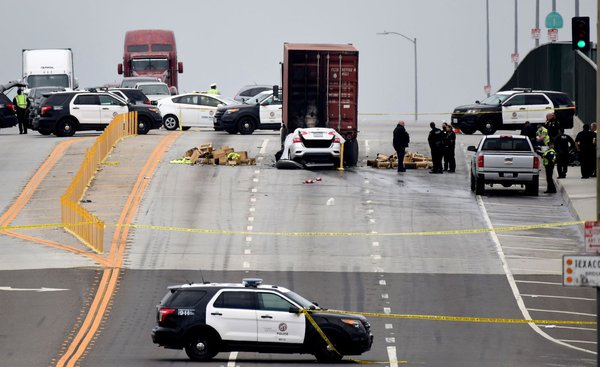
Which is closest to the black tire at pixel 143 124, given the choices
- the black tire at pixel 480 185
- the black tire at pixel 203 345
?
the black tire at pixel 480 185

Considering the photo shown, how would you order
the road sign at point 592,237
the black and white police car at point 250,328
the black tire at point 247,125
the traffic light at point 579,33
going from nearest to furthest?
1. the road sign at point 592,237
2. the black and white police car at point 250,328
3. the traffic light at point 579,33
4. the black tire at point 247,125

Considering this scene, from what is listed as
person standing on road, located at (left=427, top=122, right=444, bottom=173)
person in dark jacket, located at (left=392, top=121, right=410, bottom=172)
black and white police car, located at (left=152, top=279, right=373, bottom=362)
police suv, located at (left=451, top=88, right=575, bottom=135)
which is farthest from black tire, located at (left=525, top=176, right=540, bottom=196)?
black and white police car, located at (left=152, top=279, right=373, bottom=362)

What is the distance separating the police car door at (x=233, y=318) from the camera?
24.9 metres

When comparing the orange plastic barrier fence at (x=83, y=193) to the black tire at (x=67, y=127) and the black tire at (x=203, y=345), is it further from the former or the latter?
the black tire at (x=203, y=345)

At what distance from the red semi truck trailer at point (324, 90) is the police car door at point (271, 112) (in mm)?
8544

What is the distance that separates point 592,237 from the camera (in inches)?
784

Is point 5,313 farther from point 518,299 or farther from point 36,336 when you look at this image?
point 518,299

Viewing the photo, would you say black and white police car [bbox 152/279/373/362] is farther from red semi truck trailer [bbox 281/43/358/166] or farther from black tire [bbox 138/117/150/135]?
black tire [bbox 138/117/150/135]

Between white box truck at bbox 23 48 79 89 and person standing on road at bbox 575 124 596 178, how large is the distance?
37.4 m

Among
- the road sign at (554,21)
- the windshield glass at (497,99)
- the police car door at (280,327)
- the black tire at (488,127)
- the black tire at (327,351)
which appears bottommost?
Result: the black tire at (327,351)

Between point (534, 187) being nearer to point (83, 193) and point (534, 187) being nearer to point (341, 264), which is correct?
point (341, 264)

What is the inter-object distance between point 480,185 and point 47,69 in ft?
129

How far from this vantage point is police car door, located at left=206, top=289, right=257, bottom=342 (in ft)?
81.6

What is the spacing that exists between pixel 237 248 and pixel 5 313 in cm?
870
